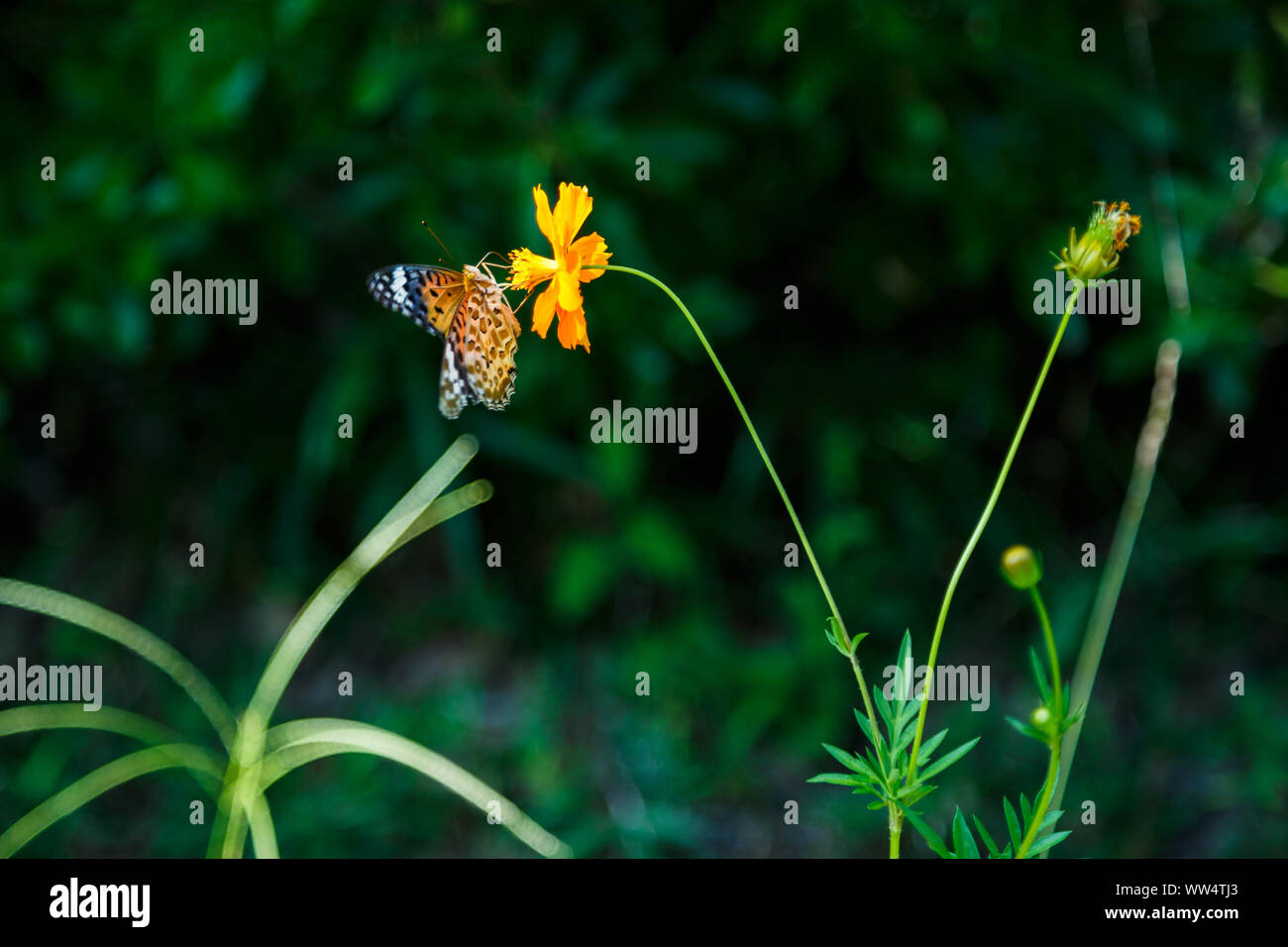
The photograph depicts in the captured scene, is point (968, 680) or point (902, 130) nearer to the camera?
point (902, 130)

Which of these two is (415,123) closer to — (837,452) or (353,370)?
(353,370)

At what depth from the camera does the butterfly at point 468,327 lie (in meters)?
0.72

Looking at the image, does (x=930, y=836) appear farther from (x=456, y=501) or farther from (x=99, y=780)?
(x=99, y=780)

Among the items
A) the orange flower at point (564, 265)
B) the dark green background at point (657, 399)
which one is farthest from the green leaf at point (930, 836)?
the dark green background at point (657, 399)

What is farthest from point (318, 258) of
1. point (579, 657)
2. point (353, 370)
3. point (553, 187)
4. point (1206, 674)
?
point (1206, 674)

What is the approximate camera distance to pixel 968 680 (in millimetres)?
1832

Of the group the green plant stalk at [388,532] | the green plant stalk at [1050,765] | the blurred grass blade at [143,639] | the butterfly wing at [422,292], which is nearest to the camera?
the green plant stalk at [1050,765]

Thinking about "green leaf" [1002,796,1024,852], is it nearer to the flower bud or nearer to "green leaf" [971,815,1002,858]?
"green leaf" [971,815,1002,858]

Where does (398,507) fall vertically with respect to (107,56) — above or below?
below

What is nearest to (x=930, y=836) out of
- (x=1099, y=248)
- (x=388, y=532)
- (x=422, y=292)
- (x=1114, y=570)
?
(x=1099, y=248)

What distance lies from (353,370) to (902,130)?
90cm

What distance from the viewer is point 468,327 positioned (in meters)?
0.79

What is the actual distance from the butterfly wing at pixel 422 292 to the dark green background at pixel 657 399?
1.69ft

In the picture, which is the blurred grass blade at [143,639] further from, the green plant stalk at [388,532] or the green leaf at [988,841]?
the green leaf at [988,841]
